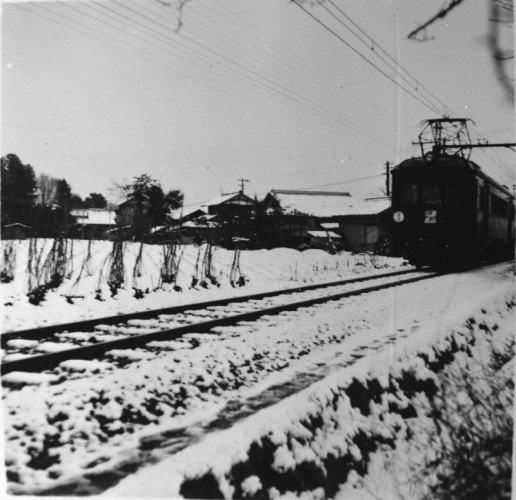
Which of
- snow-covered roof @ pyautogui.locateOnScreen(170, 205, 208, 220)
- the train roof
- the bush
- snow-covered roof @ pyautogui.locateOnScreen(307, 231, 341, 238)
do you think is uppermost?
the train roof

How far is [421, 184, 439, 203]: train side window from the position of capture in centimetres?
1124

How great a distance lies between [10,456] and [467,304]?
5.93 metres

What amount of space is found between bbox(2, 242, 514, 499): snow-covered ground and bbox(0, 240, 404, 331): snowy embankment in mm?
95

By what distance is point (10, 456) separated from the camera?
104 inches

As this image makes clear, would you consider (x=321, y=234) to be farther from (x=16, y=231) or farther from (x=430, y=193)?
(x=16, y=231)

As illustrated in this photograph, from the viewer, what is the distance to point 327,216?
589 inches

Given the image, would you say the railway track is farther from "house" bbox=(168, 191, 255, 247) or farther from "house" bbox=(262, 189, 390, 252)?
"house" bbox=(262, 189, 390, 252)

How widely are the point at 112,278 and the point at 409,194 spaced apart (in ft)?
25.6

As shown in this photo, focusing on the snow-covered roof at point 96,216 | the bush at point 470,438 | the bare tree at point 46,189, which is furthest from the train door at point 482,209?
the bare tree at point 46,189

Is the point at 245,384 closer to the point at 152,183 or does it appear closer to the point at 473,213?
the point at 152,183

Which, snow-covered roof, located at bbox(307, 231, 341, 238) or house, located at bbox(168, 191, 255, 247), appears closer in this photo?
house, located at bbox(168, 191, 255, 247)

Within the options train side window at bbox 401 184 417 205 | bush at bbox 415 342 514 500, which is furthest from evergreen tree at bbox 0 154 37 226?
train side window at bbox 401 184 417 205

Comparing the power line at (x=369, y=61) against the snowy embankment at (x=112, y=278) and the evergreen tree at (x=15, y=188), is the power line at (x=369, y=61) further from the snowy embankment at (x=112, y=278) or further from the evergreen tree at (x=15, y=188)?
the snowy embankment at (x=112, y=278)

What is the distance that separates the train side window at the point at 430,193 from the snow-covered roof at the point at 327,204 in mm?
1951
